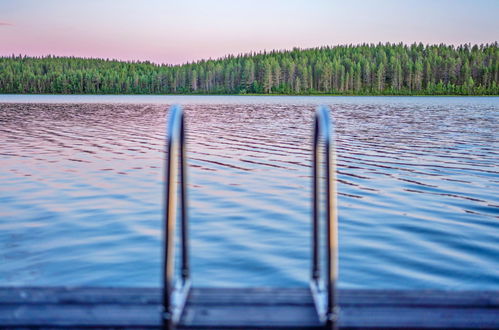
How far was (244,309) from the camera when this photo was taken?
4.03m

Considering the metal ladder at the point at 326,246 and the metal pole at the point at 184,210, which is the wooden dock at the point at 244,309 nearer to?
the metal ladder at the point at 326,246

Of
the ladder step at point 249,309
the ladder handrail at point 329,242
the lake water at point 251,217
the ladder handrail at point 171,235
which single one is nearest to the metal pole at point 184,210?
the ladder handrail at point 171,235

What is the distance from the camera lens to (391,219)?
13.1 meters

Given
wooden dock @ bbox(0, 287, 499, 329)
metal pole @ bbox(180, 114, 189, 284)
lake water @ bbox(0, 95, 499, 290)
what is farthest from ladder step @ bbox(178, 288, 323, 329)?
lake water @ bbox(0, 95, 499, 290)

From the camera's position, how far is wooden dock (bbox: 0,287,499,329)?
12.6 ft

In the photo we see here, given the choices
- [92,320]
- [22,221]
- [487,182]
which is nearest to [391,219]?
[487,182]

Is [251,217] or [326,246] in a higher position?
[326,246]

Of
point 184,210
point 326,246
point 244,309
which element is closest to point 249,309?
point 244,309

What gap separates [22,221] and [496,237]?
10089 mm

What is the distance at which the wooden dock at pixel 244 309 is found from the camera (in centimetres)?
384

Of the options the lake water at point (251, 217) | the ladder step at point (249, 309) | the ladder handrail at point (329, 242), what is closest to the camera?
the ladder handrail at point (329, 242)

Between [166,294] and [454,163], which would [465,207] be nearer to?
[454,163]

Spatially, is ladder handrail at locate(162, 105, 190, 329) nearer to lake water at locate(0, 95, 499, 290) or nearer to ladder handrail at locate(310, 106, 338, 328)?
ladder handrail at locate(310, 106, 338, 328)

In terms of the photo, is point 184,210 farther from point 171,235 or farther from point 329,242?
point 329,242
